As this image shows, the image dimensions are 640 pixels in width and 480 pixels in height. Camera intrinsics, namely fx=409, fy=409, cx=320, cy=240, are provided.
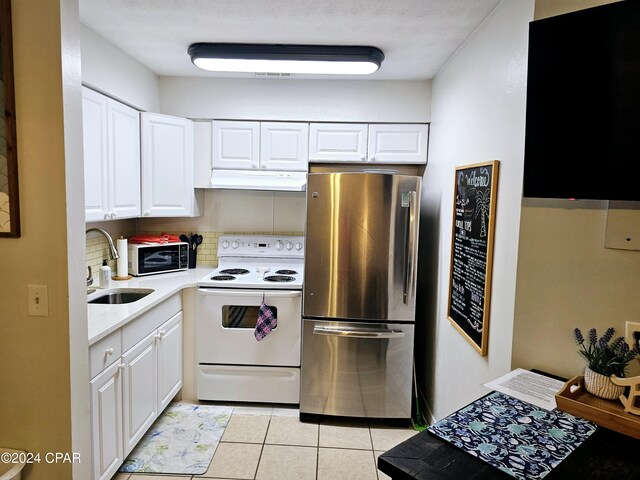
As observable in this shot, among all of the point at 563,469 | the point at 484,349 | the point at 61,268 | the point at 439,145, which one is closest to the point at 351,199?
the point at 439,145

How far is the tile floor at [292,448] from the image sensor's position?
2258 millimetres

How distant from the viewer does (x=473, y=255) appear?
2057mm

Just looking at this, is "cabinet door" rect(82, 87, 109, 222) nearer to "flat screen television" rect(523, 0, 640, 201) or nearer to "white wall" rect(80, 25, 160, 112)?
"white wall" rect(80, 25, 160, 112)

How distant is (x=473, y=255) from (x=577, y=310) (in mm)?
654

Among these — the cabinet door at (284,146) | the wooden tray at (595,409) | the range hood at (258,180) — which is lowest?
the wooden tray at (595,409)

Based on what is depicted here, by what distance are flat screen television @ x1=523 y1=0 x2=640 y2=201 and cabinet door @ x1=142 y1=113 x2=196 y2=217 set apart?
2494 millimetres

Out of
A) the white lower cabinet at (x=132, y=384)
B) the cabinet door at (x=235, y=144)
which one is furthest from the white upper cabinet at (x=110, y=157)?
the white lower cabinet at (x=132, y=384)

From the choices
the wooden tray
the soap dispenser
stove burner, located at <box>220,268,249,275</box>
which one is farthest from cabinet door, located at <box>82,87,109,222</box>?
the wooden tray

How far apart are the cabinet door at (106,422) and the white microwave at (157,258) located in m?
1.18

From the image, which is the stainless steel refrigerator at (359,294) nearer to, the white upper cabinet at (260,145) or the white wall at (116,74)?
the white upper cabinet at (260,145)

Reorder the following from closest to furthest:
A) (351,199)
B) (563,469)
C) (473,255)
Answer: (563,469), (473,255), (351,199)

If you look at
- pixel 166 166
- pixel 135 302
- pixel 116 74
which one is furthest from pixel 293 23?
pixel 135 302

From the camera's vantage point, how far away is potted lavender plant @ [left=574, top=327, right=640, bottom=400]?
1234mm

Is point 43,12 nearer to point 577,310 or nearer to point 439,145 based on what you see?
point 577,310
